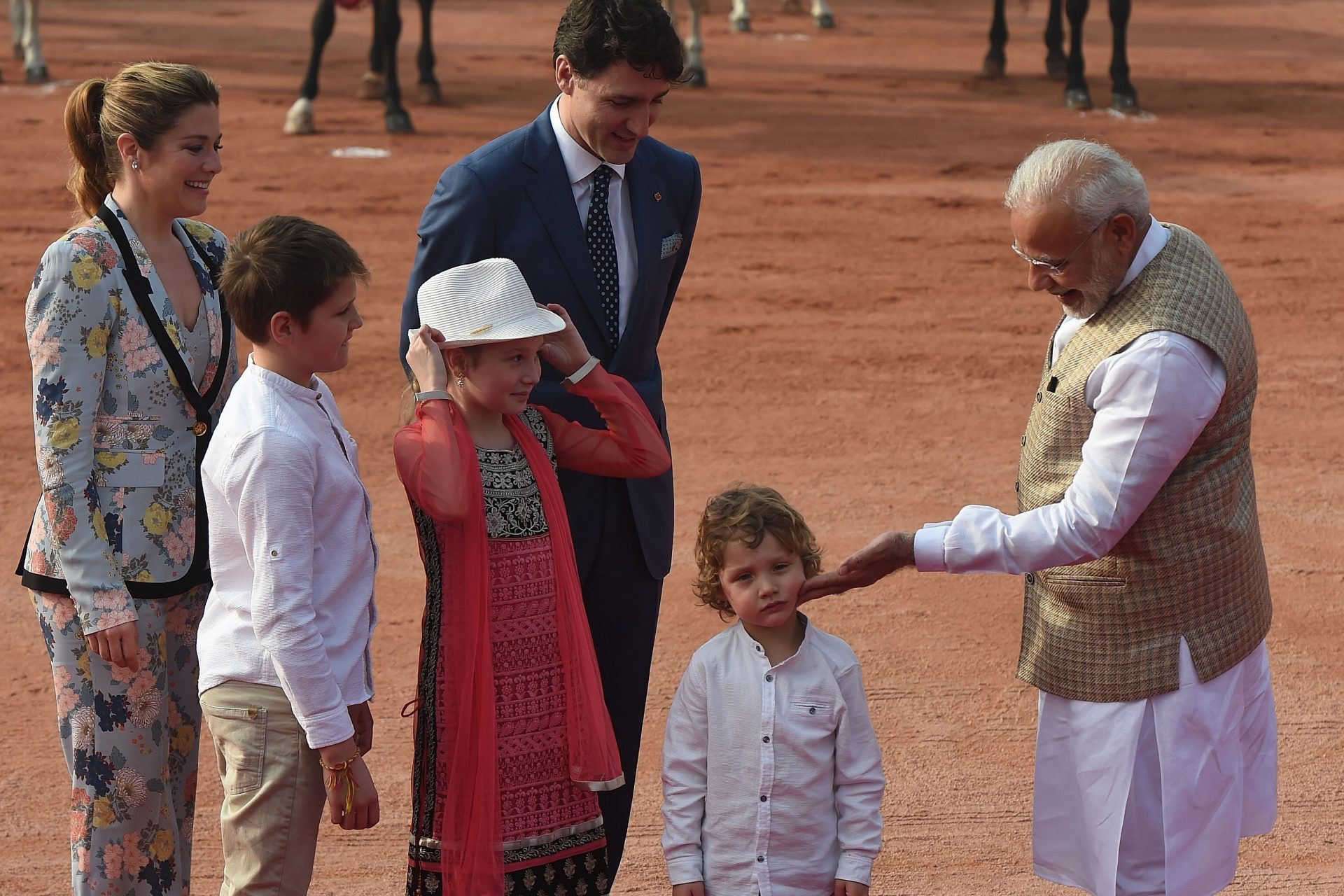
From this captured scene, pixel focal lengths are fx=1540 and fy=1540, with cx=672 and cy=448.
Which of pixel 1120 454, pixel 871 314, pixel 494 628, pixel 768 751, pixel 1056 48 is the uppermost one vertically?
pixel 1120 454

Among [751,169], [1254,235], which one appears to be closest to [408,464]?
[1254,235]

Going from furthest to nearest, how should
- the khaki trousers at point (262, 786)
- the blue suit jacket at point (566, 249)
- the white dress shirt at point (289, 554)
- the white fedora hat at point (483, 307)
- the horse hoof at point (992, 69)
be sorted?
1. the horse hoof at point (992, 69)
2. the blue suit jacket at point (566, 249)
3. the white fedora hat at point (483, 307)
4. the khaki trousers at point (262, 786)
5. the white dress shirt at point (289, 554)

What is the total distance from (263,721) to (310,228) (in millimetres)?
932

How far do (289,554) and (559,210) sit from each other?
1.03 m

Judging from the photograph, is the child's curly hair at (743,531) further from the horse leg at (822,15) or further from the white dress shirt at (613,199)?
the horse leg at (822,15)

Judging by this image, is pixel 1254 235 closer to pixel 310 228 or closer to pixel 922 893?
pixel 922 893

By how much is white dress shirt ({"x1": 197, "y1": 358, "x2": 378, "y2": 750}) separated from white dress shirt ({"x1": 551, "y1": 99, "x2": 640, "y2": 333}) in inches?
30.2

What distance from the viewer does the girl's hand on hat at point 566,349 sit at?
325 cm

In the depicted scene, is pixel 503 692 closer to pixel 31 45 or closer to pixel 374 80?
pixel 374 80

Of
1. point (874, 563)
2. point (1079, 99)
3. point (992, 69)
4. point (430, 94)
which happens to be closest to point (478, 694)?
point (874, 563)

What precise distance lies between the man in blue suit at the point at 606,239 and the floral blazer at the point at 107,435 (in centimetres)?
52

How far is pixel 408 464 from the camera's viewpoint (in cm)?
300

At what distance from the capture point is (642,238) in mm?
3467

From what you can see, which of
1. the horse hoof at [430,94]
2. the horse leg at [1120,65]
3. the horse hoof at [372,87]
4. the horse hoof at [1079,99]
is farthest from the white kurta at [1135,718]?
the horse hoof at [372,87]
